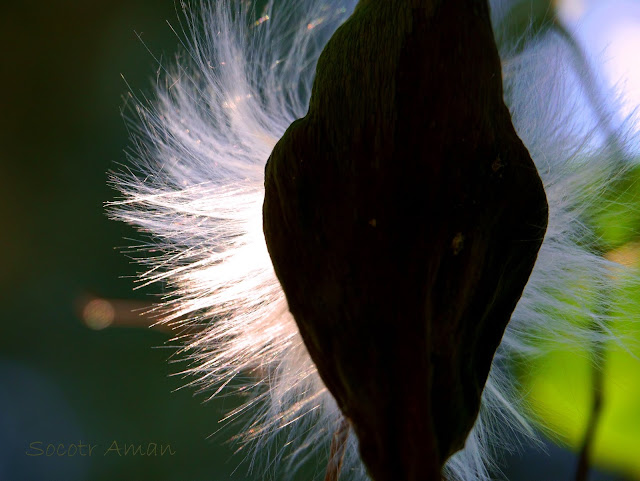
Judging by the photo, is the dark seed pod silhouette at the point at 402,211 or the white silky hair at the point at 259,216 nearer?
the dark seed pod silhouette at the point at 402,211

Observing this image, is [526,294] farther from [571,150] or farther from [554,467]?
[554,467]

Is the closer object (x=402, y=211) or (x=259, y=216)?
(x=402, y=211)

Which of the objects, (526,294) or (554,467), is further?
(554,467)

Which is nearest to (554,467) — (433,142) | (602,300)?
(602,300)

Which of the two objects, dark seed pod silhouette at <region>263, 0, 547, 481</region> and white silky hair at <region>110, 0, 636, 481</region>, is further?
white silky hair at <region>110, 0, 636, 481</region>
